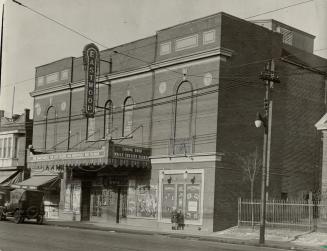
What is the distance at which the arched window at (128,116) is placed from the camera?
3518 centimetres

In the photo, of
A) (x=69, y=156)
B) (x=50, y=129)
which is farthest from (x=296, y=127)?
(x=50, y=129)

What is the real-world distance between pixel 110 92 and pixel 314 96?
43.6 feet

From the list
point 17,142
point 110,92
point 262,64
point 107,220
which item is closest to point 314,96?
point 262,64

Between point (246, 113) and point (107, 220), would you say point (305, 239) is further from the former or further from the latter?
point (107, 220)

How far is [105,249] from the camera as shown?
16.8 meters

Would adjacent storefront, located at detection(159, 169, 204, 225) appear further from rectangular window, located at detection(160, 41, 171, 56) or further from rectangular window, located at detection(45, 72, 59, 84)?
rectangular window, located at detection(45, 72, 59, 84)

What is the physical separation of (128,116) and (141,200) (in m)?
5.55

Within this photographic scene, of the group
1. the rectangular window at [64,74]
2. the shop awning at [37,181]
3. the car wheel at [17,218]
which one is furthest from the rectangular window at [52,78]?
the car wheel at [17,218]

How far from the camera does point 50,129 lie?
141 feet

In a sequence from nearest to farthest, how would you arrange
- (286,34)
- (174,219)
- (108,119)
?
(174,219), (108,119), (286,34)

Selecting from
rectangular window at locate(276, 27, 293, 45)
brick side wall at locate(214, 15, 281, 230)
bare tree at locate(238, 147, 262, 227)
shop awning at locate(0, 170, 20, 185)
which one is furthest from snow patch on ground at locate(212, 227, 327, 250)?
shop awning at locate(0, 170, 20, 185)

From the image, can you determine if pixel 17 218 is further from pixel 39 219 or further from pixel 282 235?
pixel 282 235

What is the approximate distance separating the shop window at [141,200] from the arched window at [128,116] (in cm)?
332

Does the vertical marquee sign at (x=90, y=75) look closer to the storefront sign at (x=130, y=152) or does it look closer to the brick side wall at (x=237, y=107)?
the storefront sign at (x=130, y=152)
